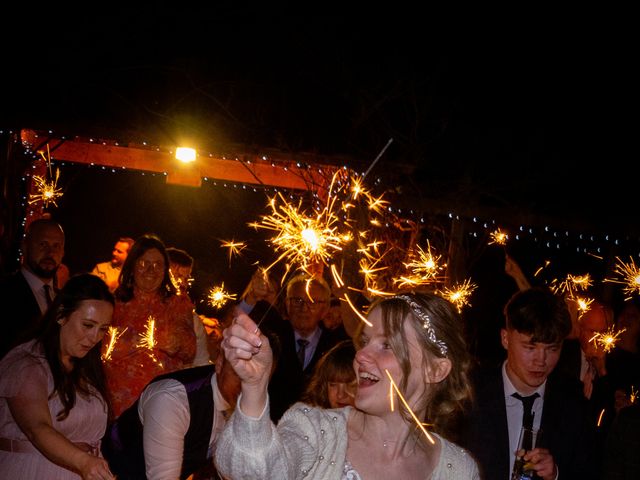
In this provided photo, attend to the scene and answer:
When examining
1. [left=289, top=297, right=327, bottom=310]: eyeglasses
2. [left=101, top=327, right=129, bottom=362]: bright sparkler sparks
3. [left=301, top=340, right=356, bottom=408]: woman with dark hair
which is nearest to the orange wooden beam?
[left=289, top=297, right=327, bottom=310]: eyeglasses

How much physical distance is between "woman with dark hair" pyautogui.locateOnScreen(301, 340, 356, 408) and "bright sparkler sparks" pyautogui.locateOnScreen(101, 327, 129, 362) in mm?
1722

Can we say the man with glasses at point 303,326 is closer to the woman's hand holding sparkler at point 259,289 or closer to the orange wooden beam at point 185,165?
the woman's hand holding sparkler at point 259,289

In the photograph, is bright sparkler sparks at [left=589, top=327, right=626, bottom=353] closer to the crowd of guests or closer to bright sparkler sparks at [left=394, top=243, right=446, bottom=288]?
the crowd of guests

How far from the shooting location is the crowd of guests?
2.29 m

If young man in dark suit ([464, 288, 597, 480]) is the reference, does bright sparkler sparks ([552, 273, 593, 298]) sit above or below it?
above

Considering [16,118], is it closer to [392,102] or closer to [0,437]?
[392,102]

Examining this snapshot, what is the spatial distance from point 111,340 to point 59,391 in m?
1.28

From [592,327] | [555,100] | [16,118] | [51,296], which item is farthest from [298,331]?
[555,100]

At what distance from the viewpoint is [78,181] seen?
10.6m

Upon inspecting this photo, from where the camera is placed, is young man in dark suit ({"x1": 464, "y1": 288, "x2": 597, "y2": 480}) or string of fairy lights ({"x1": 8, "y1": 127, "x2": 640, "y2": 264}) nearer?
young man in dark suit ({"x1": 464, "y1": 288, "x2": 597, "y2": 480})

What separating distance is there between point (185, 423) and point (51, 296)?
8.68 ft

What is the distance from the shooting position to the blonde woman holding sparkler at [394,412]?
2.24 meters

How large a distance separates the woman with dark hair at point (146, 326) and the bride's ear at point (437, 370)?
9.30 feet

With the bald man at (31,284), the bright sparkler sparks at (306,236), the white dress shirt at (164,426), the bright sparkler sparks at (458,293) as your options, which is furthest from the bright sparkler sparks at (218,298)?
the white dress shirt at (164,426)
